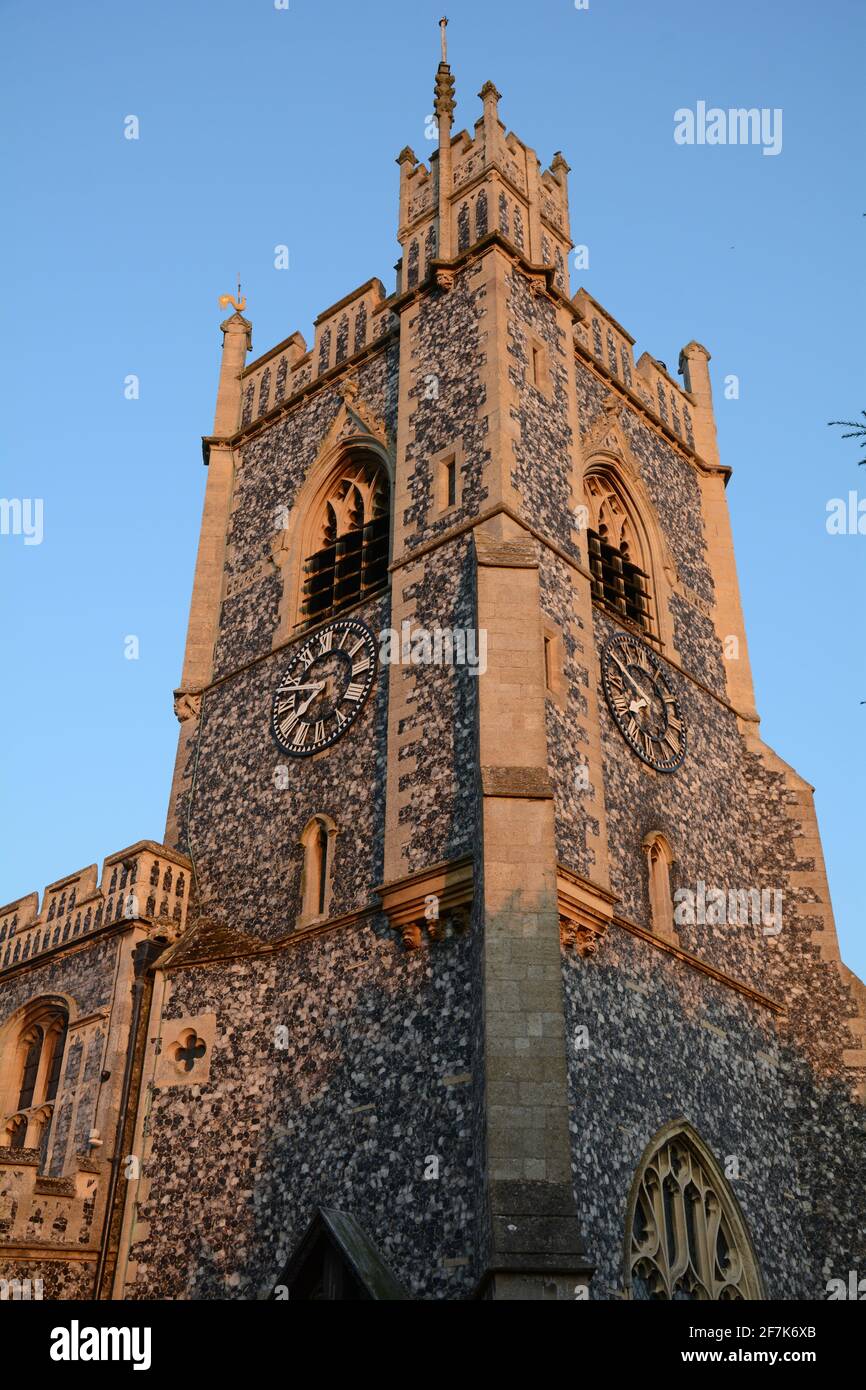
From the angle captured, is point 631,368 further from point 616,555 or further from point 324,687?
point 324,687

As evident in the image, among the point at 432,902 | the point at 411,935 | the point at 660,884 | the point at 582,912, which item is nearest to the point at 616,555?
the point at 660,884

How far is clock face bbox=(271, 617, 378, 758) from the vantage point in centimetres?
1819

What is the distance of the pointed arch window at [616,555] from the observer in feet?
66.6

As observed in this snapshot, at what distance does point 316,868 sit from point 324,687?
2.69 meters

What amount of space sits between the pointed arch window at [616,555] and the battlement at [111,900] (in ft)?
23.0

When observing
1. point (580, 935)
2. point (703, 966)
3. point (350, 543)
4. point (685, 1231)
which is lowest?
point (685, 1231)

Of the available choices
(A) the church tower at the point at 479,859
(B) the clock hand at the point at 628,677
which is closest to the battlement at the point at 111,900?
(A) the church tower at the point at 479,859

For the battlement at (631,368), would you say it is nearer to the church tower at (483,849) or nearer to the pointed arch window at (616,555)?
the church tower at (483,849)

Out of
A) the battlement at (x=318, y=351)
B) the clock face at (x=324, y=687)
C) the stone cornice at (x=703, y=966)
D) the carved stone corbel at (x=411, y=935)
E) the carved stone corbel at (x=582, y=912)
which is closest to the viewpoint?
the carved stone corbel at (x=582, y=912)

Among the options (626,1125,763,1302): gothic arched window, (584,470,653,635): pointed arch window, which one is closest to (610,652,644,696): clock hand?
(584,470,653,635): pointed arch window

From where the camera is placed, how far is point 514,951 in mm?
13109

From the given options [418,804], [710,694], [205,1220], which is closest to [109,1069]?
[205,1220]

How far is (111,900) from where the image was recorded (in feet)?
61.2

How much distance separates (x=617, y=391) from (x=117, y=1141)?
14031mm
